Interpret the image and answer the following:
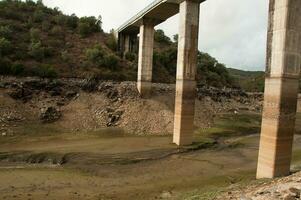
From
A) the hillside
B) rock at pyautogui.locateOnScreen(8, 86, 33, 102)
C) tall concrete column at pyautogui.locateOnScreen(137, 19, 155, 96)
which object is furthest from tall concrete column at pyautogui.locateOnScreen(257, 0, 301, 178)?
the hillside

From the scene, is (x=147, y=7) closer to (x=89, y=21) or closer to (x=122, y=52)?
(x=122, y=52)

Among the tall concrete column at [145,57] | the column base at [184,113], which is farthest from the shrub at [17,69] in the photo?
the column base at [184,113]

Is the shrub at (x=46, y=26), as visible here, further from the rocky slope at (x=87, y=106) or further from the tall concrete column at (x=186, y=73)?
the tall concrete column at (x=186, y=73)

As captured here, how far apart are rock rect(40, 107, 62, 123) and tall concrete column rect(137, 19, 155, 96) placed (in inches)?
357

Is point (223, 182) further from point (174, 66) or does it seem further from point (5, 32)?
point (174, 66)

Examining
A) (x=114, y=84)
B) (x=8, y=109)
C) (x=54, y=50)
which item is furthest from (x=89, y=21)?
(x=8, y=109)

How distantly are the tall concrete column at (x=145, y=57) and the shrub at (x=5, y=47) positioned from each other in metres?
15.3

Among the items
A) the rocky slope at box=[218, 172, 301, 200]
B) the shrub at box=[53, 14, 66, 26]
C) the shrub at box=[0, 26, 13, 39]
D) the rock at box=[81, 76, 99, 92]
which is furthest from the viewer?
the shrub at box=[53, 14, 66, 26]

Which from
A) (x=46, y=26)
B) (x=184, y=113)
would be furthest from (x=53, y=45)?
(x=184, y=113)

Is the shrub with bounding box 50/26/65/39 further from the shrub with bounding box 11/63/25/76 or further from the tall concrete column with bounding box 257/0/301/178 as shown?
the tall concrete column with bounding box 257/0/301/178

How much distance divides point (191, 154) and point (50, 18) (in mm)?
36902

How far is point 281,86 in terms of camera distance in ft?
52.4

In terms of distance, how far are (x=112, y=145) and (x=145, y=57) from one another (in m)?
14.1

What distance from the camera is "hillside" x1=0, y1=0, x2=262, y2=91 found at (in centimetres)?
3770
